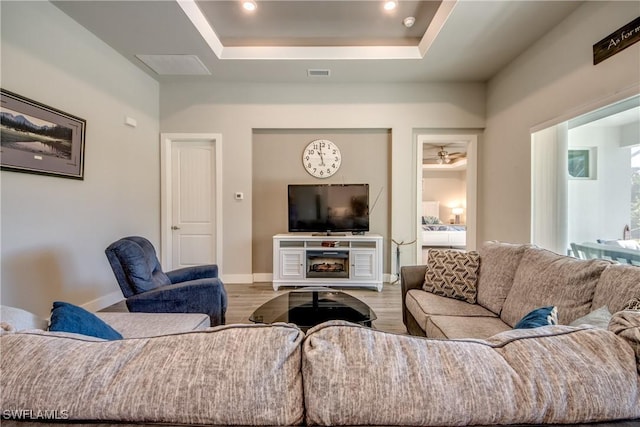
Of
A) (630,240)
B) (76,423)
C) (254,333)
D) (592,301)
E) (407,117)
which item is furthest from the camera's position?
(407,117)

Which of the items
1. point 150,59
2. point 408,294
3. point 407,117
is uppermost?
point 150,59

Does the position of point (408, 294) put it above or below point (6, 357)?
below

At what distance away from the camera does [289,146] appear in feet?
14.3

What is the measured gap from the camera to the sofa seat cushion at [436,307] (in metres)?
1.97

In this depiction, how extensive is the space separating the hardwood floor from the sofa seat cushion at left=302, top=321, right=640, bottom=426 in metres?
2.22

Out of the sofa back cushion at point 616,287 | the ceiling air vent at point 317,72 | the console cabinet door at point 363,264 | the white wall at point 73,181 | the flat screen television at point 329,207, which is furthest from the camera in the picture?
the flat screen television at point 329,207

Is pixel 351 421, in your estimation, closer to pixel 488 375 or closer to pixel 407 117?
pixel 488 375

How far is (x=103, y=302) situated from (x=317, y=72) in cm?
383

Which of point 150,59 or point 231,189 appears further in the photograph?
point 231,189

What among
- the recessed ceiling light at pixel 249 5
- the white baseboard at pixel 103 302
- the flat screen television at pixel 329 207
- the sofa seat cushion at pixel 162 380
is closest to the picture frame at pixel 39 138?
the white baseboard at pixel 103 302

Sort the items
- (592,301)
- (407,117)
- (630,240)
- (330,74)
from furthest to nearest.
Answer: (407,117) < (330,74) < (630,240) < (592,301)

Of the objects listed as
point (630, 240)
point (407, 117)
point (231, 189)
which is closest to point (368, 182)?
point (407, 117)

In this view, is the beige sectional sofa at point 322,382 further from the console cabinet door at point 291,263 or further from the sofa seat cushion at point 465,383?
the console cabinet door at point 291,263

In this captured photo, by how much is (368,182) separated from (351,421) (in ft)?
13.0
